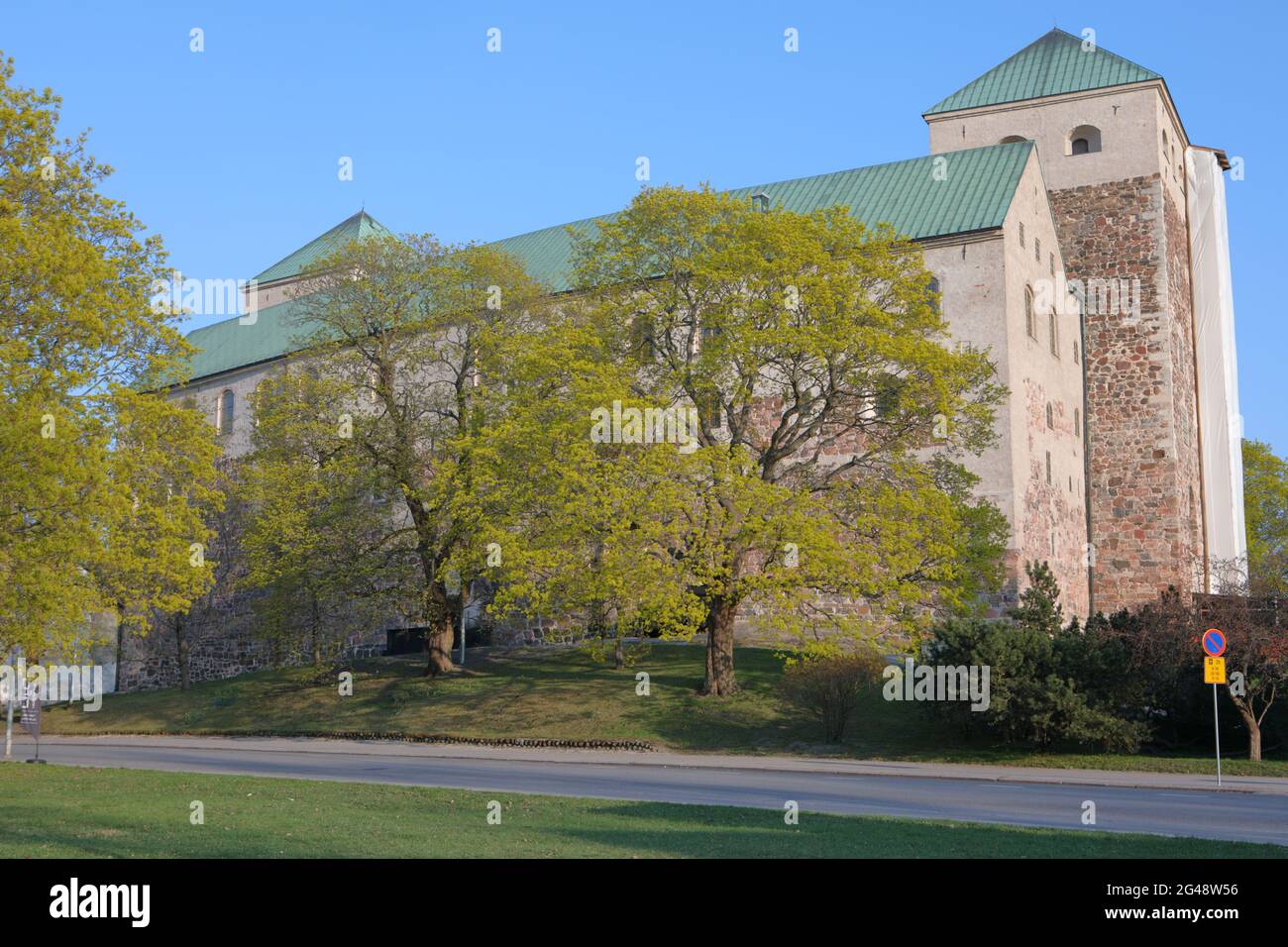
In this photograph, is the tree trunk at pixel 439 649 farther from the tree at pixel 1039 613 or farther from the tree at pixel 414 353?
the tree at pixel 1039 613

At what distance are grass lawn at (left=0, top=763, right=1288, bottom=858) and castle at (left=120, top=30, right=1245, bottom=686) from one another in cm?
2398

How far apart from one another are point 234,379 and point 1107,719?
Result: 154 feet

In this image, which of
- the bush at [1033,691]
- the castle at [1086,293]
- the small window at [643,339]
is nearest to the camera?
the bush at [1033,691]

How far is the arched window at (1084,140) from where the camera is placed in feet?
155

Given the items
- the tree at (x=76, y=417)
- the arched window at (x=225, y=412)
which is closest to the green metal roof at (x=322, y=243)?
the arched window at (x=225, y=412)

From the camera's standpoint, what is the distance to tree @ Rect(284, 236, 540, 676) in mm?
39625

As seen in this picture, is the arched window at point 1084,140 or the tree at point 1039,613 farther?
the arched window at point 1084,140

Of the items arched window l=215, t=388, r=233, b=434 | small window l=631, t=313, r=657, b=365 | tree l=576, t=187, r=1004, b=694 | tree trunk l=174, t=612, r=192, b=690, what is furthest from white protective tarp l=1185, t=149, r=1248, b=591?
arched window l=215, t=388, r=233, b=434

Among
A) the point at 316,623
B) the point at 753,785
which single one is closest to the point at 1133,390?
the point at 316,623

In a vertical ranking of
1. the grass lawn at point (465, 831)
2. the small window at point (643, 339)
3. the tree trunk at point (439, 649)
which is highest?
the small window at point (643, 339)

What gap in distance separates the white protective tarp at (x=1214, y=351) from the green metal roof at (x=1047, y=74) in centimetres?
580

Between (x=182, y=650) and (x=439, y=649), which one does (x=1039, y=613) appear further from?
(x=182, y=650)

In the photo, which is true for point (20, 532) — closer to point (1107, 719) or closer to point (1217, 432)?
point (1107, 719)

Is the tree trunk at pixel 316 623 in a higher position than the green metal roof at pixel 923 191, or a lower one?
lower
